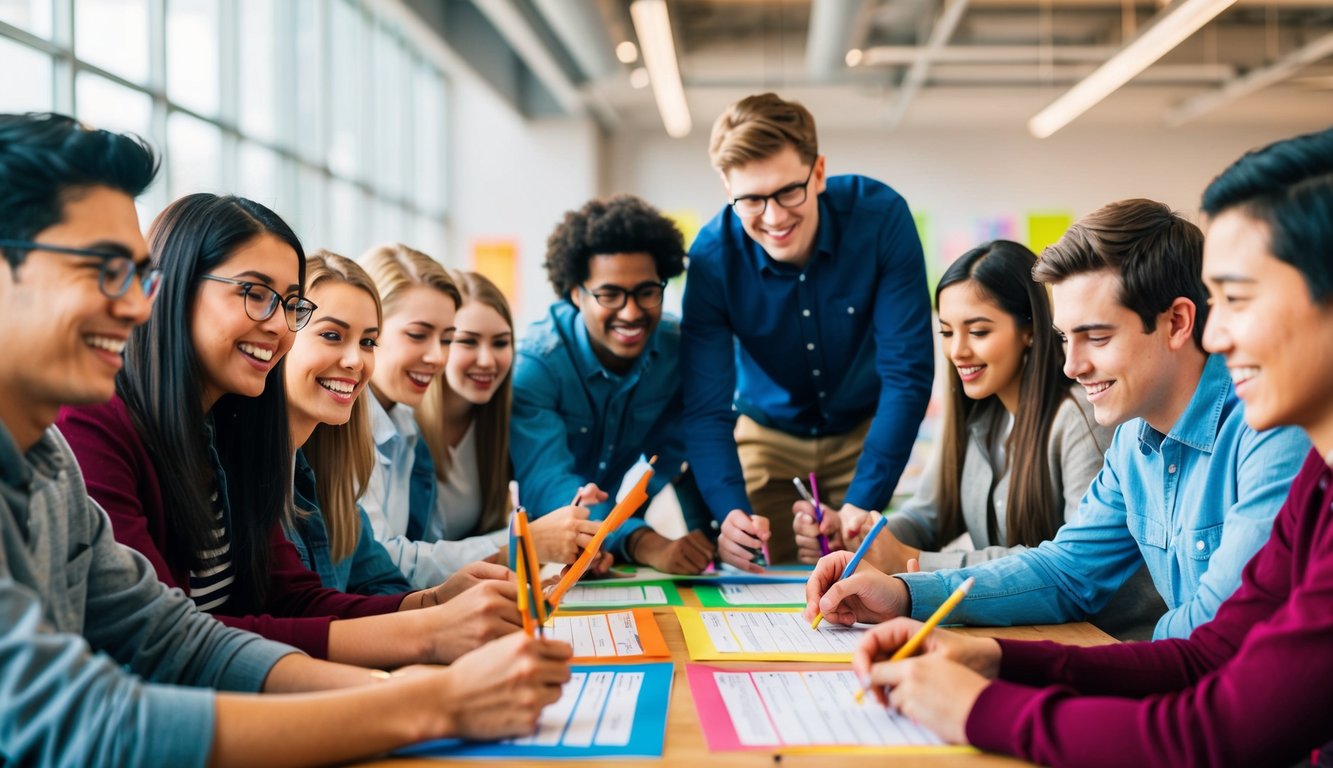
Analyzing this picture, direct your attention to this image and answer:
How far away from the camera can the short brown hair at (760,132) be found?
93.0 inches

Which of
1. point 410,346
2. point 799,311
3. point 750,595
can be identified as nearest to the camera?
point 750,595

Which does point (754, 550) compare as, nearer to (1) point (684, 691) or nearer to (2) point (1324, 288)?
(1) point (684, 691)

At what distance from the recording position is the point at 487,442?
2539mm

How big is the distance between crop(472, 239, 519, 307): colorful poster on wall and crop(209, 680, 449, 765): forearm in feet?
25.4

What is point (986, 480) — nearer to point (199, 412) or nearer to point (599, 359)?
point (599, 359)

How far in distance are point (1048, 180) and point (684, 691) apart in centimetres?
866

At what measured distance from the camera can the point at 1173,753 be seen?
95 cm

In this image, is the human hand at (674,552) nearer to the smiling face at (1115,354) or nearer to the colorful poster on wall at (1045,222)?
the smiling face at (1115,354)

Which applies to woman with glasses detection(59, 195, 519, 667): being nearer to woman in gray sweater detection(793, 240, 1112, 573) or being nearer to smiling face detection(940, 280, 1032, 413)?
woman in gray sweater detection(793, 240, 1112, 573)

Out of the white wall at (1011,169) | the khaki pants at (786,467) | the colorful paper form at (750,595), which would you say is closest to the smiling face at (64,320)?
the colorful paper form at (750,595)

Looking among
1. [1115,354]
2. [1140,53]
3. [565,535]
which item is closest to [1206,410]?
[1115,354]

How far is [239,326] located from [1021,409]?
1519 millimetres

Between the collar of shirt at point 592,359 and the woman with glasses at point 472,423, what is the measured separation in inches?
7.4

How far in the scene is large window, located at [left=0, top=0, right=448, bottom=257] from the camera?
3.70 metres
